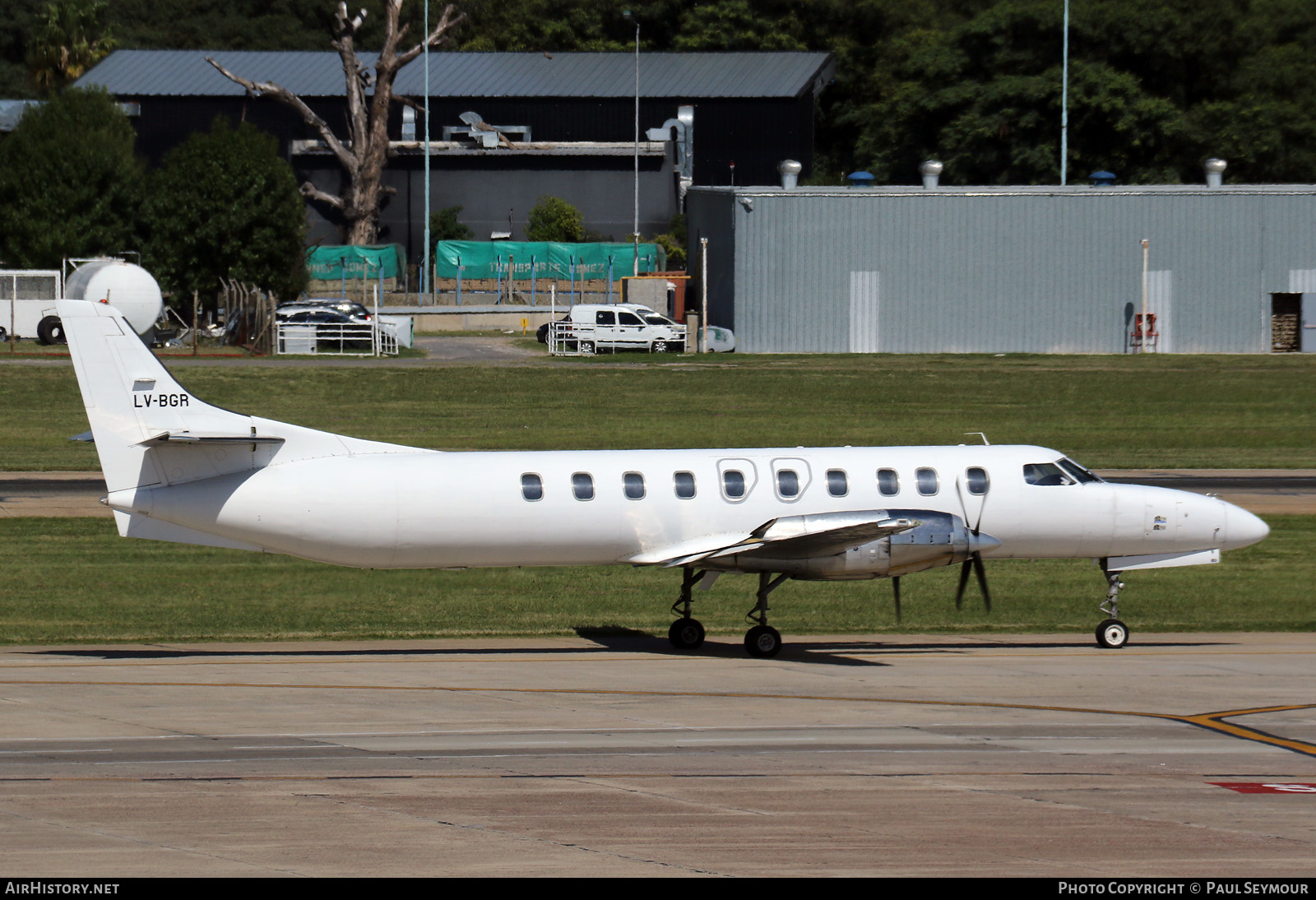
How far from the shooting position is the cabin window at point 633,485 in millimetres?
22797

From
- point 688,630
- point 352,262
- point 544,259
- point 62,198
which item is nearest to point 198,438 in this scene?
point 688,630

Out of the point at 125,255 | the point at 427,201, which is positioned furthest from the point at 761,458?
the point at 427,201

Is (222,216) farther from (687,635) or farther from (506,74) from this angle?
(687,635)

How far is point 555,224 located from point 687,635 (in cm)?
7311

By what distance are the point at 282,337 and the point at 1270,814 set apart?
2336 inches

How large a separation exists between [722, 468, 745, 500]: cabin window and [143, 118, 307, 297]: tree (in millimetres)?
60230

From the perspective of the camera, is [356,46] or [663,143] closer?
[663,143]

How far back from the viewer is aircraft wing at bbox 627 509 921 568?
21375mm

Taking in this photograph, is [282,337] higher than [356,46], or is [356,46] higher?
[356,46]

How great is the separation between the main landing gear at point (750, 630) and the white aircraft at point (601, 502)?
0.03 meters

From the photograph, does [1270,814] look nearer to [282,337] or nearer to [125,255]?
[282,337]

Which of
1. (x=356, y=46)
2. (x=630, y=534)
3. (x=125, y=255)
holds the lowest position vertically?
(x=630, y=534)

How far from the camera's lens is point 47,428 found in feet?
167

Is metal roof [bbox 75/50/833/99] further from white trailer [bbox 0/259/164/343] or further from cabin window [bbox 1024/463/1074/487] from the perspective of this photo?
cabin window [bbox 1024/463/1074/487]
